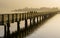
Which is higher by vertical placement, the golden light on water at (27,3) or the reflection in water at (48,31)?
the golden light on water at (27,3)

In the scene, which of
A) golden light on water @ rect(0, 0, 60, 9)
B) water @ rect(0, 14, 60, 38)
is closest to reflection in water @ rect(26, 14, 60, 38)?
water @ rect(0, 14, 60, 38)

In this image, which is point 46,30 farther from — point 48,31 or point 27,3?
point 27,3

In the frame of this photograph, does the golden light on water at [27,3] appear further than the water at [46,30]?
Yes

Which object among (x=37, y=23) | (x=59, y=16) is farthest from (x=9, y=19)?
(x=59, y=16)

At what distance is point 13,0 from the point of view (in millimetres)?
2059

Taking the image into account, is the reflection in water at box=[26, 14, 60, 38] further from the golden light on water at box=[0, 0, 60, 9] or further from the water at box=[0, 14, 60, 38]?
the golden light on water at box=[0, 0, 60, 9]

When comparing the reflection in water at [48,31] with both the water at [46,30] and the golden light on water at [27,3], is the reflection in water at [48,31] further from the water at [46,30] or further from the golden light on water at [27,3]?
the golden light on water at [27,3]

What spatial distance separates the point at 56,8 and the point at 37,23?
0.36 meters

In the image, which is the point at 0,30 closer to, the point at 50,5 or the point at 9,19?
the point at 9,19

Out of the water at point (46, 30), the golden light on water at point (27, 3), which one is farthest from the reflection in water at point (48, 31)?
the golden light on water at point (27, 3)

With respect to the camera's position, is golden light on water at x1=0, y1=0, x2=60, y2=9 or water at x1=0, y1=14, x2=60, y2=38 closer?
water at x1=0, y1=14, x2=60, y2=38

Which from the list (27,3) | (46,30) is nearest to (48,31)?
(46,30)

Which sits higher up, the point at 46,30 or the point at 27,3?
the point at 27,3

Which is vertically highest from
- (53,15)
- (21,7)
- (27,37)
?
(21,7)
